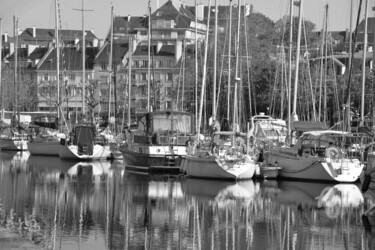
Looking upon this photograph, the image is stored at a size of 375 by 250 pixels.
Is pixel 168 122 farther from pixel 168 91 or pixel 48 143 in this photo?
pixel 168 91

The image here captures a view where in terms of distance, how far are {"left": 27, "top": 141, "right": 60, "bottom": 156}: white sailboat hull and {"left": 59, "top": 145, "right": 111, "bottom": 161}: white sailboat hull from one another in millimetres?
3016

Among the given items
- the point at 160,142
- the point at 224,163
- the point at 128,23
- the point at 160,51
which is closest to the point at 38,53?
the point at 128,23

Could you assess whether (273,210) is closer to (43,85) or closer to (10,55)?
(43,85)

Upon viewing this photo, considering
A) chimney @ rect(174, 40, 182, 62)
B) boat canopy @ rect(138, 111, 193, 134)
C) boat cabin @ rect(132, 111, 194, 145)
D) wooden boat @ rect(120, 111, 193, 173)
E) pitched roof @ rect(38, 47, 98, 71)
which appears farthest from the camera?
pitched roof @ rect(38, 47, 98, 71)

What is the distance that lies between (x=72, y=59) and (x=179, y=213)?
119052 millimetres

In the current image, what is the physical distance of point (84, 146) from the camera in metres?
64.1

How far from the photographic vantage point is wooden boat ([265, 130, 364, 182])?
44344 mm

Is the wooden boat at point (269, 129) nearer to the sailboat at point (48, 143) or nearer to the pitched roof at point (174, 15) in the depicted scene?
the sailboat at point (48, 143)

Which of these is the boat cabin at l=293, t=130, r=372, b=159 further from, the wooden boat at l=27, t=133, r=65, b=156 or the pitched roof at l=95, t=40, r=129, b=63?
the pitched roof at l=95, t=40, r=129, b=63

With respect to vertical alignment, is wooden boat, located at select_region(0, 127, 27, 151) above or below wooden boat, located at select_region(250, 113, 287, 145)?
below

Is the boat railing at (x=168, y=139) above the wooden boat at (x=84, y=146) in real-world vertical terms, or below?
above

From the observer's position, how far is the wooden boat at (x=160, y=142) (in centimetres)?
5062

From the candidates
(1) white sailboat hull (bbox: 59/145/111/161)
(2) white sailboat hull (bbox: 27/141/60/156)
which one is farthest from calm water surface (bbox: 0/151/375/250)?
(2) white sailboat hull (bbox: 27/141/60/156)

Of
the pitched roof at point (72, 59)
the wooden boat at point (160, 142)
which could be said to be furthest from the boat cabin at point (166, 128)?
the pitched roof at point (72, 59)
